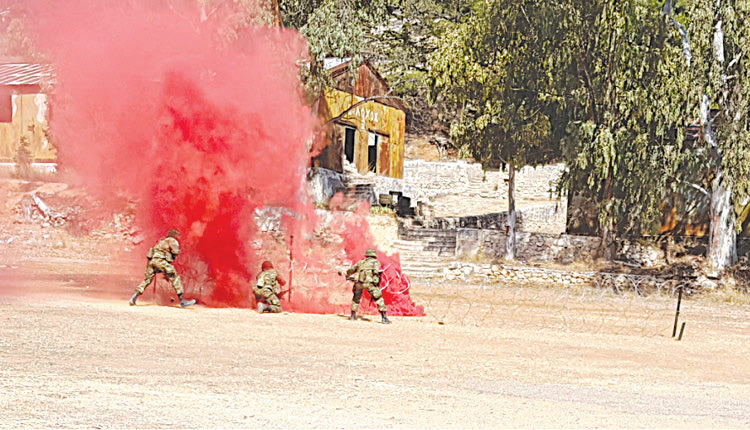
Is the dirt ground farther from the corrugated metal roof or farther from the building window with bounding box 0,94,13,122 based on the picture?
the building window with bounding box 0,94,13,122

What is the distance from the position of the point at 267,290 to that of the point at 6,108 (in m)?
25.9

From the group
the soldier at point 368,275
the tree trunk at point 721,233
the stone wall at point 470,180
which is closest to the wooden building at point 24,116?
the stone wall at point 470,180

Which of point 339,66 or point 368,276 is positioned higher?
point 339,66

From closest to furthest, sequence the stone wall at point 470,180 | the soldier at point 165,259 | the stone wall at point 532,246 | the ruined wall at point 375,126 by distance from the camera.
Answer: the soldier at point 165,259 → the stone wall at point 532,246 → the ruined wall at point 375,126 → the stone wall at point 470,180

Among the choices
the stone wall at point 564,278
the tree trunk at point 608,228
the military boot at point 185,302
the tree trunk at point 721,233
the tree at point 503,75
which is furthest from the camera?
the tree at point 503,75

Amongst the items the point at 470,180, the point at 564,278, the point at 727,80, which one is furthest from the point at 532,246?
the point at 470,180

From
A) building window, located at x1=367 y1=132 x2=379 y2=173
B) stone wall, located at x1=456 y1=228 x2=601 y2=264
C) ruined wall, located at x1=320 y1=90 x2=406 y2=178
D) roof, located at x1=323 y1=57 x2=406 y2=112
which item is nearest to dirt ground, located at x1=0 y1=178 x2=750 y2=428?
stone wall, located at x1=456 y1=228 x2=601 y2=264

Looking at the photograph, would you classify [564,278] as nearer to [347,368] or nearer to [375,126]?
[375,126]

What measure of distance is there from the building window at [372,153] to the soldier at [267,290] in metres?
26.7

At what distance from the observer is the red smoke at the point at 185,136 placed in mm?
20500

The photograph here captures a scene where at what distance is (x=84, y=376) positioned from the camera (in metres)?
11.5

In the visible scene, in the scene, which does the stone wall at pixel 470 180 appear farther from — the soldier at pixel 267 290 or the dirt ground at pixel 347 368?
the soldier at pixel 267 290

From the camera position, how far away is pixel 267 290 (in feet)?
66.2

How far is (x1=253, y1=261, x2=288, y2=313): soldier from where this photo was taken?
2012 cm
